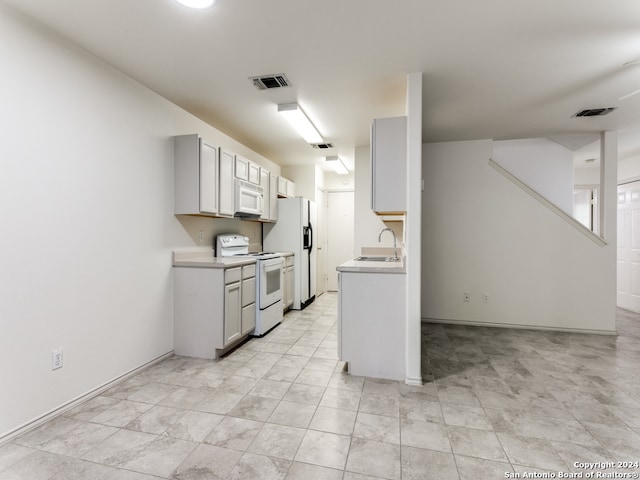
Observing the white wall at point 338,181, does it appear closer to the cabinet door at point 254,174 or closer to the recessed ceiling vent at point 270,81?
the cabinet door at point 254,174

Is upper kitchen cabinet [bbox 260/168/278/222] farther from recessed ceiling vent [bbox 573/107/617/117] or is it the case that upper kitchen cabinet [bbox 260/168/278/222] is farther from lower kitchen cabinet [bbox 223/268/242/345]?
recessed ceiling vent [bbox 573/107/617/117]

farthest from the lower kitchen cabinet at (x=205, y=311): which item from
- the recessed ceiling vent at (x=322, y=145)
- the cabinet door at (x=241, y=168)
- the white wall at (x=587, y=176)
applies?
the white wall at (x=587, y=176)

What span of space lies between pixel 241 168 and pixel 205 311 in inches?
70.2

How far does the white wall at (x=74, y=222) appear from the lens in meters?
1.84

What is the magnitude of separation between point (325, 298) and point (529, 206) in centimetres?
360

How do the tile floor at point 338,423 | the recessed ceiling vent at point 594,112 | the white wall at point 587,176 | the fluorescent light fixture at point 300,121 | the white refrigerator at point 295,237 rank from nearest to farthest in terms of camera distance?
the tile floor at point 338,423
the fluorescent light fixture at point 300,121
the recessed ceiling vent at point 594,112
the white refrigerator at point 295,237
the white wall at point 587,176

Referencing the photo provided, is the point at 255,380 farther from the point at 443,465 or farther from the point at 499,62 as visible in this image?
the point at 499,62

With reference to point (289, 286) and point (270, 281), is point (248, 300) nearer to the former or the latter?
point (270, 281)

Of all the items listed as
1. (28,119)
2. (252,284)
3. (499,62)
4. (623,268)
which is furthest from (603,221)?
(28,119)

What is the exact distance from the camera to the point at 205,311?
10.0 ft

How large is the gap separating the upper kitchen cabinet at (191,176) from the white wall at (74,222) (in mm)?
114

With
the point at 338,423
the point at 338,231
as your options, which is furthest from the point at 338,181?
the point at 338,423

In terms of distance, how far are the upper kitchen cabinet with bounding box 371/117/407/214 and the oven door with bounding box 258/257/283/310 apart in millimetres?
1657

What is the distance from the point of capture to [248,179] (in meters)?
4.07
